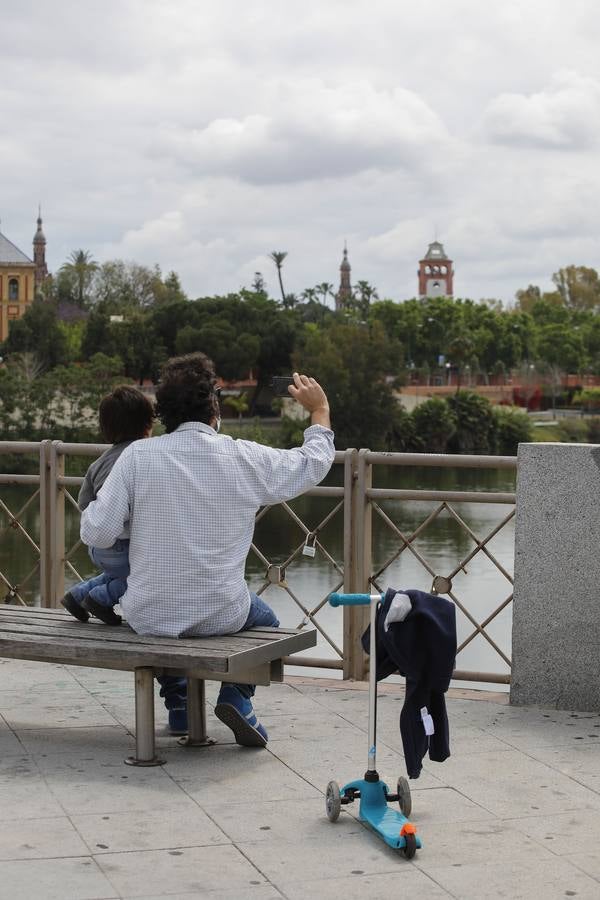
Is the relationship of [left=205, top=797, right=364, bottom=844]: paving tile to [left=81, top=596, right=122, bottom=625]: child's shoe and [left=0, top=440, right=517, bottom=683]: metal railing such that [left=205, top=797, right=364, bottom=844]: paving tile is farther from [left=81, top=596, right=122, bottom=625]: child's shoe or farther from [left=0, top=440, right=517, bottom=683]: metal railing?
[left=0, top=440, right=517, bottom=683]: metal railing

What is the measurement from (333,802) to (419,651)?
1.60ft

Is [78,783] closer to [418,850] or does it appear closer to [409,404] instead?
[418,850]

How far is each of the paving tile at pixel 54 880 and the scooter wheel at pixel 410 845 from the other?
30.0 inches

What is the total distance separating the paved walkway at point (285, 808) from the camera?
3121 millimetres

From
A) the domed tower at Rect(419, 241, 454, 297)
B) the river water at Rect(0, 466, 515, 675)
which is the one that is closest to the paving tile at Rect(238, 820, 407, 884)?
the river water at Rect(0, 466, 515, 675)

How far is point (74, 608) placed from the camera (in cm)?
450

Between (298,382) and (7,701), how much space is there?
180cm

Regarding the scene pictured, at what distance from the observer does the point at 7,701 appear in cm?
494

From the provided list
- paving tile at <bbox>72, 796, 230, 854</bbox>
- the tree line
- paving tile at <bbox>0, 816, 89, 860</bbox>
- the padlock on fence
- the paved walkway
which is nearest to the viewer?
the paved walkway

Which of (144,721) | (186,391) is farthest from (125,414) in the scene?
(144,721)

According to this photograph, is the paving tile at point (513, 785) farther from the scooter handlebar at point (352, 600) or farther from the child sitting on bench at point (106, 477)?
the child sitting on bench at point (106, 477)

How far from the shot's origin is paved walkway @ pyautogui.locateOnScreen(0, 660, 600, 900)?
312cm

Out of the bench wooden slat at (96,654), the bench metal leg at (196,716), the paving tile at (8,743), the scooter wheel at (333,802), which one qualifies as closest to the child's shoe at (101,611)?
the bench wooden slat at (96,654)

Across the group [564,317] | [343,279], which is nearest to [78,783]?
[564,317]
